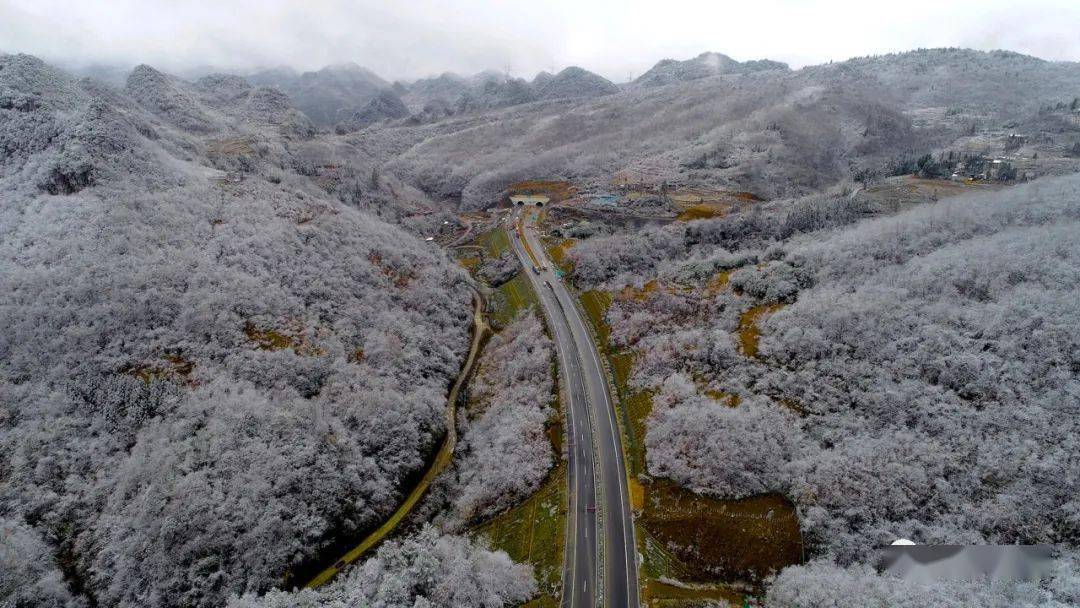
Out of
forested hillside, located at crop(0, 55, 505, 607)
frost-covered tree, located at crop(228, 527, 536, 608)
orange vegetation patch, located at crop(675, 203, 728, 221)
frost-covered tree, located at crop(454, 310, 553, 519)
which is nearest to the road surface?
forested hillside, located at crop(0, 55, 505, 607)

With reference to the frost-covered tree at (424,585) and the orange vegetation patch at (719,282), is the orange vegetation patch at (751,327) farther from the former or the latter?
the frost-covered tree at (424,585)

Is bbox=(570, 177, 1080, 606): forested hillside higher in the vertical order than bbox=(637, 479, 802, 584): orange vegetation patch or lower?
higher

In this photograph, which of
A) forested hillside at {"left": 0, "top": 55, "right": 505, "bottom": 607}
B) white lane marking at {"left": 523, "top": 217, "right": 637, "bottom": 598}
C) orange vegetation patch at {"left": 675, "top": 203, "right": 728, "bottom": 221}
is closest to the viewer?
white lane marking at {"left": 523, "top": 217, "right": 637, "bottom": 598}

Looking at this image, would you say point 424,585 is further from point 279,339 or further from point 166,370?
point 166,370

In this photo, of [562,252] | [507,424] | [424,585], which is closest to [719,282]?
[562,252]

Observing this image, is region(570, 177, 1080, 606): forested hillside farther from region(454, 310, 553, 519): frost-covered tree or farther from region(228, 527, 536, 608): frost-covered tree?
region(228, 527, 536, 608): frost-covered tree

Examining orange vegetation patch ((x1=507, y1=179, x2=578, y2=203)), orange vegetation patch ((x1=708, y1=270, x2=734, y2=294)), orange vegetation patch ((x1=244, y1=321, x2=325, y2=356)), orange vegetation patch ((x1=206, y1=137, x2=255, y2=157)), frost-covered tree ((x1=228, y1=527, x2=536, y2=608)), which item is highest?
orange vegetation patch ((x1=206, y1=137, x2=255, y2=157))
